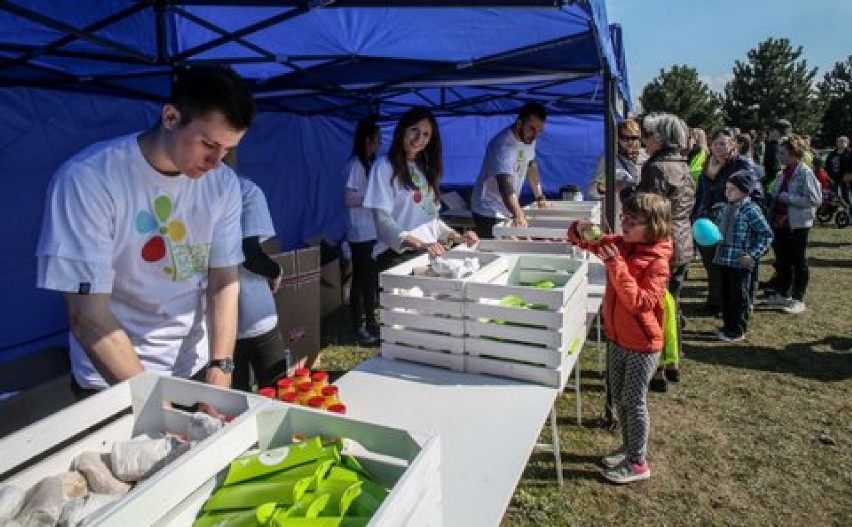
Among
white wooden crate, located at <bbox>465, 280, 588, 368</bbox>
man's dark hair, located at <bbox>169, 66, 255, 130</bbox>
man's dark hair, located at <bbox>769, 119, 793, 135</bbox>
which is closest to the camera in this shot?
man's dark hair, located at <bbox>169, 66, 255, 130</bbox>

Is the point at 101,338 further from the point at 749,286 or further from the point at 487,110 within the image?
the point at 487,110

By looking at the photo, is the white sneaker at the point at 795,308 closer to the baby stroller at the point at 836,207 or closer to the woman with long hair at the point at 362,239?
the woman with long hair at the point at 362,239

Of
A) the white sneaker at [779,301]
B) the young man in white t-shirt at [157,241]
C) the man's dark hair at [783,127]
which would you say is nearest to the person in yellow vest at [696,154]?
the man's dark hair at [783,127]

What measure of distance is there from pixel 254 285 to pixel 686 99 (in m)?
49.3

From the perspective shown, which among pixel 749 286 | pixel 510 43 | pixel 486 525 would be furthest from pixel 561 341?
pixel 749 286

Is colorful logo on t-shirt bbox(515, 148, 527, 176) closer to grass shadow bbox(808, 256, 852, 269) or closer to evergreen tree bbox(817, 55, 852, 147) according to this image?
grass shadow bbox(808, 256, 852, 269)

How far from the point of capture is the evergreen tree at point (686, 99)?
44.5 metres

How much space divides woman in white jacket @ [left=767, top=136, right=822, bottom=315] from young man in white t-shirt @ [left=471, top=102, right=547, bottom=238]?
8.71 ft

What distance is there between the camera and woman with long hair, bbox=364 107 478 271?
126 inches

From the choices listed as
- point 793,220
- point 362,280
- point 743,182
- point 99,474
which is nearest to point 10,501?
point 99,474

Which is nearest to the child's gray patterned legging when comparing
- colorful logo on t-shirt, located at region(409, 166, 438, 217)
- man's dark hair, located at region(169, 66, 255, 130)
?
colorful logo on t-shirt, located at region(409, 166, 438, 217)

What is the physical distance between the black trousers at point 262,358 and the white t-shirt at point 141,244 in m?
0.81

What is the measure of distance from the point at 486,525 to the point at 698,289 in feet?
19.0

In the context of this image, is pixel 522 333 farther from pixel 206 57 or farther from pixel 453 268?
pixel 206 57
